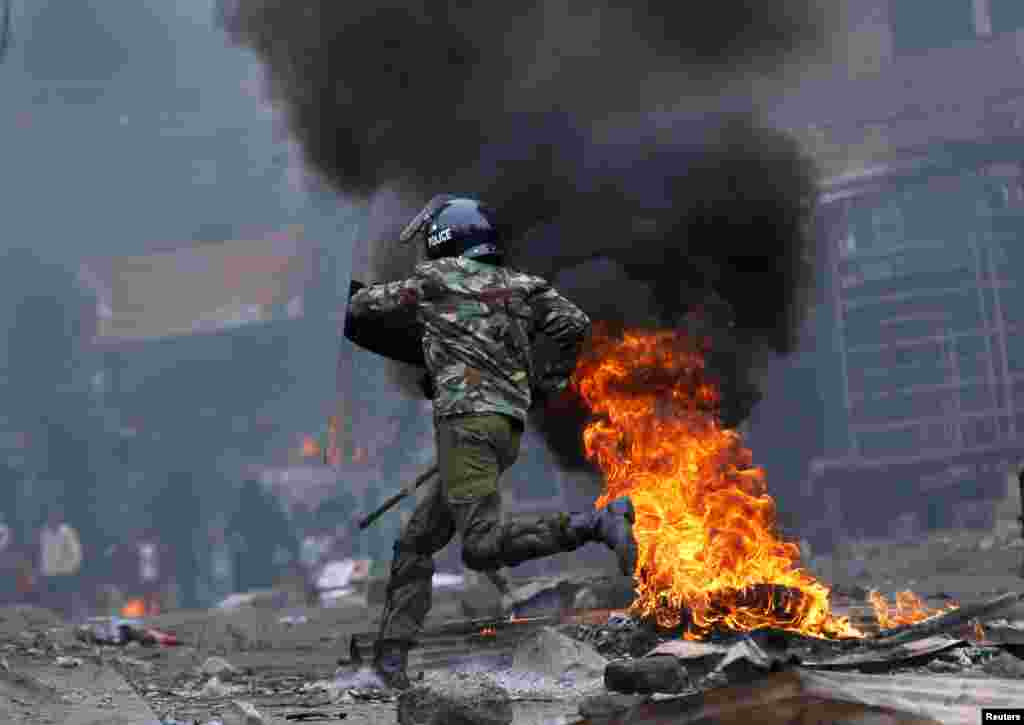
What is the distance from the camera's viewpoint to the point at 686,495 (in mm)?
6746

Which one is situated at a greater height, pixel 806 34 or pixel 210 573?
pixel 806 34

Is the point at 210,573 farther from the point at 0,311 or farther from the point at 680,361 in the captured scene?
the point at 680,361

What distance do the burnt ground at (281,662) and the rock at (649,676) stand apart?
0.21 m

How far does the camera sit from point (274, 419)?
34.0 metres

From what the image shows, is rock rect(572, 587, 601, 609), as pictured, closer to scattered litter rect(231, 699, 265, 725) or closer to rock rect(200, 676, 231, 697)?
rock rect(200, 676, 231, 697)

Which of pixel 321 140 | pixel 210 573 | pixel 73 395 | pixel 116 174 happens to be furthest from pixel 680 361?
pixel 116 174

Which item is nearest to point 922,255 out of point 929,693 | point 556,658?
point 556,658

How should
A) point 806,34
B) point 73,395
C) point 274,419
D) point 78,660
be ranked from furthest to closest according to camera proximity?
point 274,419 < point 73,395 < point 806,34 < point 78,660

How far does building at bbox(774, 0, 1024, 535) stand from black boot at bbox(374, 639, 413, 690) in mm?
15071

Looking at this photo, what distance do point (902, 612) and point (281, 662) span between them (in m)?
3.65

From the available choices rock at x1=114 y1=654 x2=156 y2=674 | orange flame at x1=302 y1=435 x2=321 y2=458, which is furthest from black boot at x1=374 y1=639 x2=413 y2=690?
orange flame at x1=302 y1=435 x2=321 y2=458

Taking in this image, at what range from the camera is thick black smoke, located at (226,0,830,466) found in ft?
28.0

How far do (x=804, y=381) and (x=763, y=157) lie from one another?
1117 cm

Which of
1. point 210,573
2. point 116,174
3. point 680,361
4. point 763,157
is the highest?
point 116,174
